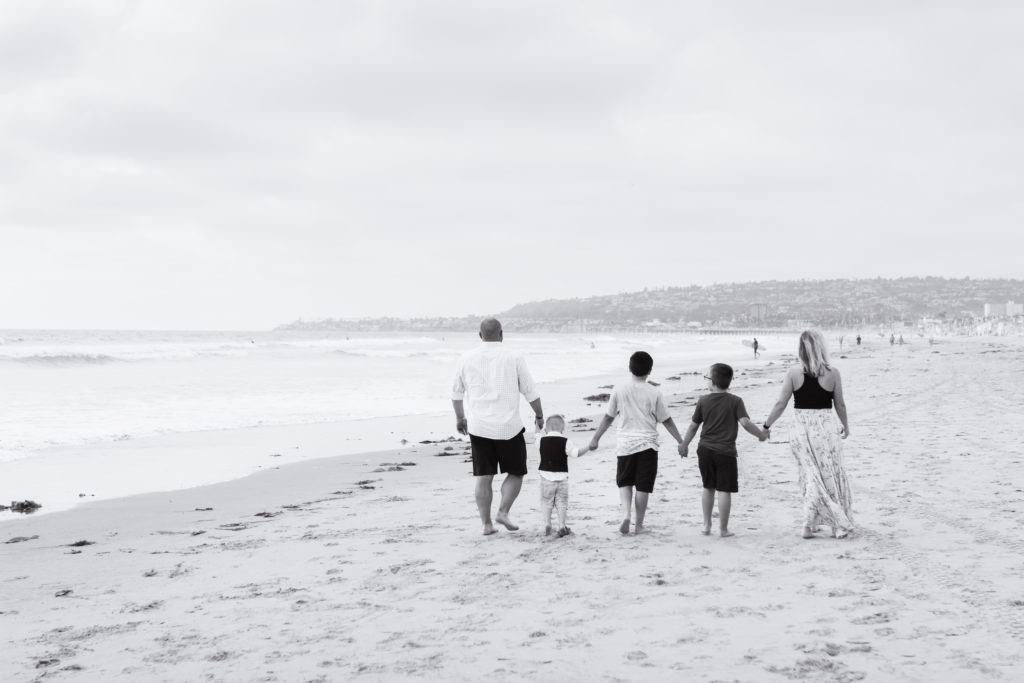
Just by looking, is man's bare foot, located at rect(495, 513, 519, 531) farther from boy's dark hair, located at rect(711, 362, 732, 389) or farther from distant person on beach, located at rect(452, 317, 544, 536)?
boy's dark hair, located at rect(711, 362, 732, 389)

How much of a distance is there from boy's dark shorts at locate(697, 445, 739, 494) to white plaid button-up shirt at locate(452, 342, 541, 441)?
1.46 meters

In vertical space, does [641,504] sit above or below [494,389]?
below

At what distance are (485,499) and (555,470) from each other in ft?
2.18

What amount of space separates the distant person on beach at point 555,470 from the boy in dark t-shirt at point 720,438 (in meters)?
→ 0.95

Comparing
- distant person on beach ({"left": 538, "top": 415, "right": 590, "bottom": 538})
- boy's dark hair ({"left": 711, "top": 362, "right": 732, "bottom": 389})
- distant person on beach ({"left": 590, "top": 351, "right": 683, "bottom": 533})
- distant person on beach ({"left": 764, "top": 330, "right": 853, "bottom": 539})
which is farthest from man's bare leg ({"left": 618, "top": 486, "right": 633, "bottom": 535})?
distant person on beach ({"left": 764, "top": 330, "right": 853, "bottom": 539})

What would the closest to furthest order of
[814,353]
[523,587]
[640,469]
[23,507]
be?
[523,587]
[814,353]
[640,469]
[23,507]

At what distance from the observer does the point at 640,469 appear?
21.1ft

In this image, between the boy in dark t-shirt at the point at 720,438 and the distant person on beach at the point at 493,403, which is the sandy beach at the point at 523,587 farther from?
the distant person on beach at the point at 493,403

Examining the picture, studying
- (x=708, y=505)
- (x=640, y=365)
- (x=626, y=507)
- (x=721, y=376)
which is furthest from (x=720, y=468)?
(x=640, y=365)

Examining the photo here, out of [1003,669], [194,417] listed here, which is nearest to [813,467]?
[1003,669]

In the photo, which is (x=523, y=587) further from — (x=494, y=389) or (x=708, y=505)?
(x=708, y=505)

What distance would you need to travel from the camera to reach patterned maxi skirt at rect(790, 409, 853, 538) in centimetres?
625

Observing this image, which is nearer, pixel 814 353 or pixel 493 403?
pixel 814 353

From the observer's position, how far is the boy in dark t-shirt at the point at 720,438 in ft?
20.5
